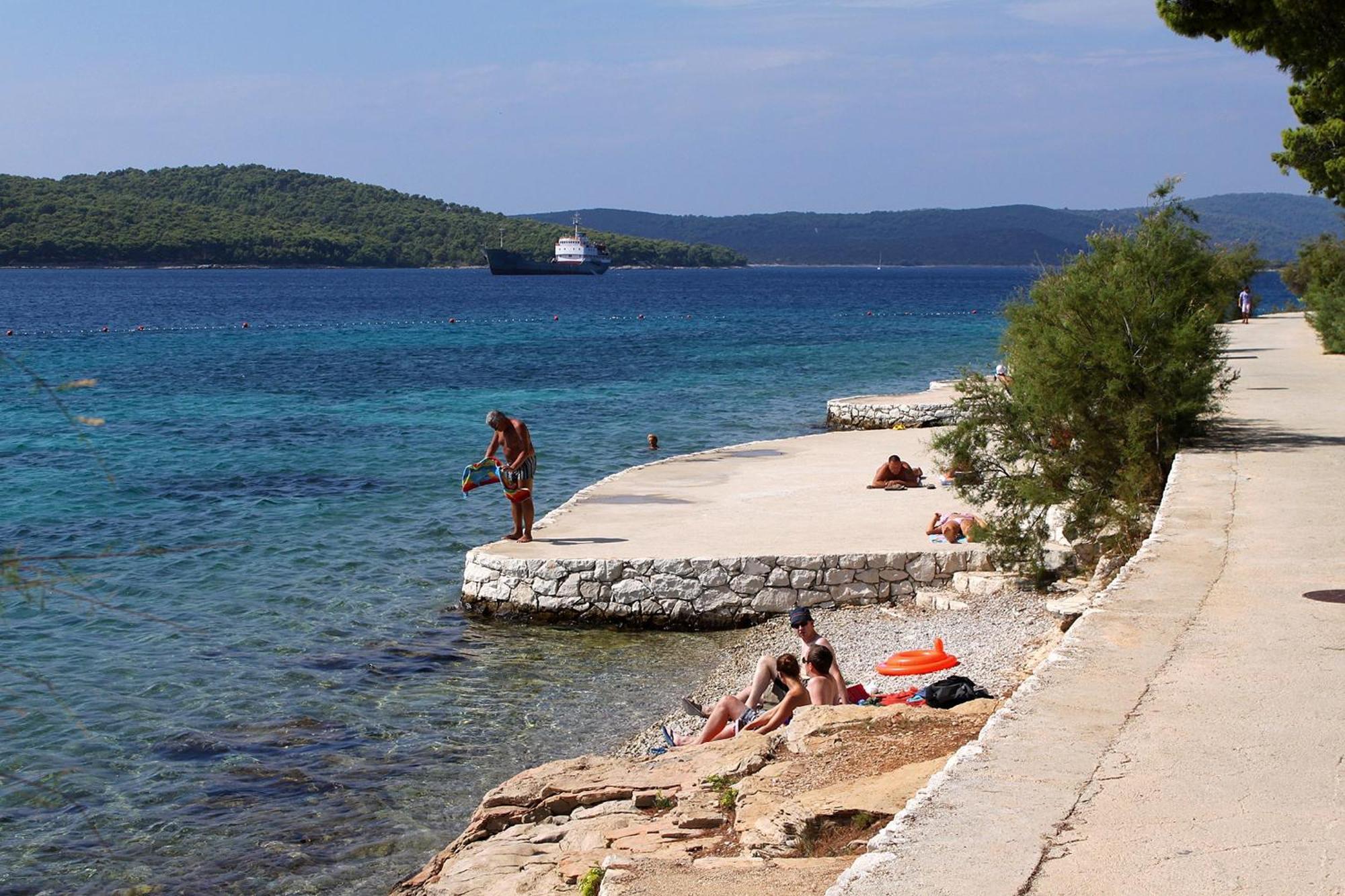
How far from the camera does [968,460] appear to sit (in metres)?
13.3

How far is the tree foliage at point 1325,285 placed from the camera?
107 ft

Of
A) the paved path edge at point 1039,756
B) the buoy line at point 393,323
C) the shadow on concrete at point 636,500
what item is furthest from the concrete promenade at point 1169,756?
the buoy line at point 393,323

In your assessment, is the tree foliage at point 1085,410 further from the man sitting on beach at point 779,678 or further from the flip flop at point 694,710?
the flip flop at point 694,710

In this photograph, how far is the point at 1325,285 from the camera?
135 ft

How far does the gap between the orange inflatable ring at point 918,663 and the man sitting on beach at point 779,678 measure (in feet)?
2.64

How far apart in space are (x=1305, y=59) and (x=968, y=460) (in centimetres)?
601

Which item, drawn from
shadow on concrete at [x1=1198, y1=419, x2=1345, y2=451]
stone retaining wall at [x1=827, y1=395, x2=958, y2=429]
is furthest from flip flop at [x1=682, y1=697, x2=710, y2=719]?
stone retaining wall at [x1=827, y1=395, x2=958, y2=429]

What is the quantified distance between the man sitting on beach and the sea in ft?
4.54

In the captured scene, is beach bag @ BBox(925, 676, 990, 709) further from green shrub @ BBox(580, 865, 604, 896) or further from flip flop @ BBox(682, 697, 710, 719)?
green shrub @ BBox(580, 865, 604, 896)

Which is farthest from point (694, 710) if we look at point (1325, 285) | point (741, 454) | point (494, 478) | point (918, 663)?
point (1325, 285)

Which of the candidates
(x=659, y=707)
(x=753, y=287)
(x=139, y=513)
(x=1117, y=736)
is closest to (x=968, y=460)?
(x=659, y=707)

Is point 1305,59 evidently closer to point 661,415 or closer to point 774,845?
point 774,845

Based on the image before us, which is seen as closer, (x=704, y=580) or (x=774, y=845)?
(x=774, y=845)

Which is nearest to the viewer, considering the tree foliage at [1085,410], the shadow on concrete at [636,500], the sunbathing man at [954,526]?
the tree foliage at [1085,410]
